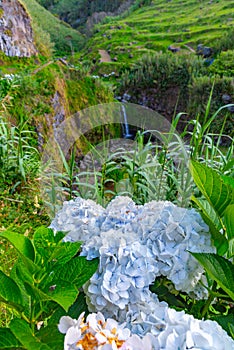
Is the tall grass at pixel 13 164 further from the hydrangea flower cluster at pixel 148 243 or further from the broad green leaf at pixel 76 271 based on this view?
the broad green leaf at pixel 76 271

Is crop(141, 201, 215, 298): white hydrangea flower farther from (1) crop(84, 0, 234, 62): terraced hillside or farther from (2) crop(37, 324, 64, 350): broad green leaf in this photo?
(1) crop(84, 0, 234, 62): terraced hillside

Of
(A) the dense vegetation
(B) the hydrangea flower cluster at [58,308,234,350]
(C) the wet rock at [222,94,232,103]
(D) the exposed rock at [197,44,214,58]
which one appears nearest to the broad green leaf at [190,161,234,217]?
(A) the dense vegetation

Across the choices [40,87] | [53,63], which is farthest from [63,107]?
[53,63]

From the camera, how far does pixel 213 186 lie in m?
0.65

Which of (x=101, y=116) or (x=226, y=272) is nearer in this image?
(x=226, y=272)

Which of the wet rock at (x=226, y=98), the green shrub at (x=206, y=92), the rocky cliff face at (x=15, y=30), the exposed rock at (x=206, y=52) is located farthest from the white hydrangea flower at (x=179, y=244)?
the exposed rock at (x=206, y=52)

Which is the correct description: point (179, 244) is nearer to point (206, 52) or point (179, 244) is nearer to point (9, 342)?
point (9, 342)

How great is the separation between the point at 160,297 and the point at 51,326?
0.88 feet

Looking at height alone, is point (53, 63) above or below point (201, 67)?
above

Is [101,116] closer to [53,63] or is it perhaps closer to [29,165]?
[53,63]

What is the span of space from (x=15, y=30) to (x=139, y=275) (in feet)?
16.6

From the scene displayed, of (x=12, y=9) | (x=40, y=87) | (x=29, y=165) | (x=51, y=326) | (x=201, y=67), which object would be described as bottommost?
(x=201, y=67)

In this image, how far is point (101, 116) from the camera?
447cm

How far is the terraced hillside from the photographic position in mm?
12891
